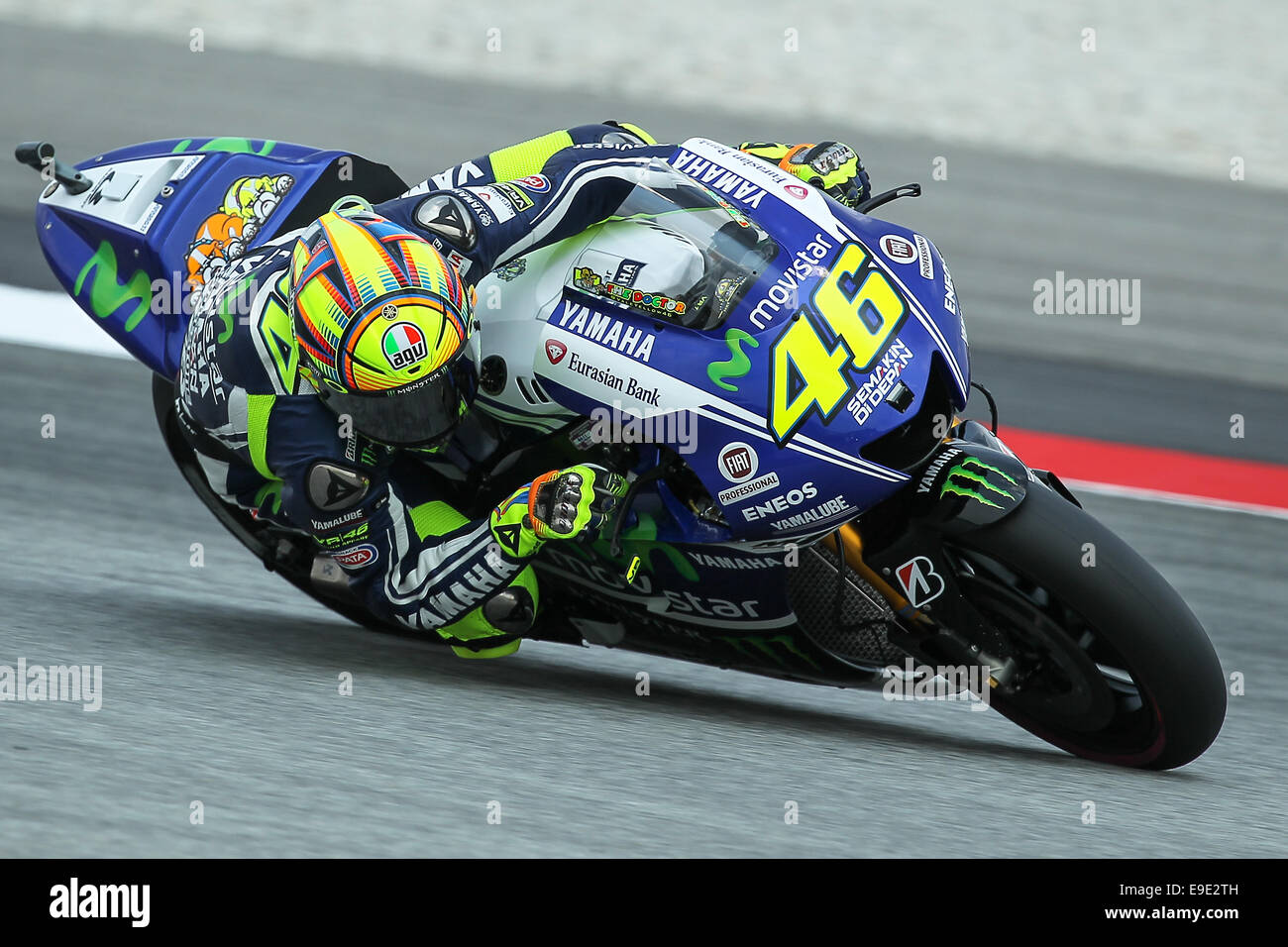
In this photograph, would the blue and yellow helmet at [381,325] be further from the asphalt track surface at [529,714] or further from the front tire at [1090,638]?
the front tire at [1090,638]

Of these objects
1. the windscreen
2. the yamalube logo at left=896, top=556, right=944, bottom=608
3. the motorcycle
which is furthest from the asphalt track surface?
the windscreen

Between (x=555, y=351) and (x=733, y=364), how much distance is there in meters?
0.43

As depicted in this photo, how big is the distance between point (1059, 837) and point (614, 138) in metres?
1.91

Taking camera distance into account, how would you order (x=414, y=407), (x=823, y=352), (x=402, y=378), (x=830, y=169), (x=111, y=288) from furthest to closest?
(x=111, y=288) → (x=830, y=169) → (x=414, y=407) → (x=402, y=378) → (x=823, y=352)

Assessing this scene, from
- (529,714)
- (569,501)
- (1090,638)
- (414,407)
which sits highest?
(414,407)

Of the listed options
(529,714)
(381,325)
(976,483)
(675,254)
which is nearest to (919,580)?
(976,483)

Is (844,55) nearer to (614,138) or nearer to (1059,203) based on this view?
(1059,203)

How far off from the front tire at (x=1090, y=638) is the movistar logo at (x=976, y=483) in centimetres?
5

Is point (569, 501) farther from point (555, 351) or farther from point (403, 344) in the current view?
point (403, 344)

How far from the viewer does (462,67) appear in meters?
11.5

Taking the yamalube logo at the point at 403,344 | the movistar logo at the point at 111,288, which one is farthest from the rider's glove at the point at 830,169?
the movistar logo at the point at 111,288

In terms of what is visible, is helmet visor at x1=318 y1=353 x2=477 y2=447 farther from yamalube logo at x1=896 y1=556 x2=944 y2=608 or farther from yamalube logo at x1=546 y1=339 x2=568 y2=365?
yamalube logo at x1=896 y1=556 x2=944 y2=608

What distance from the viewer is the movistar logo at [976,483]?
3.24 m

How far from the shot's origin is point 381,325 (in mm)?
3232
